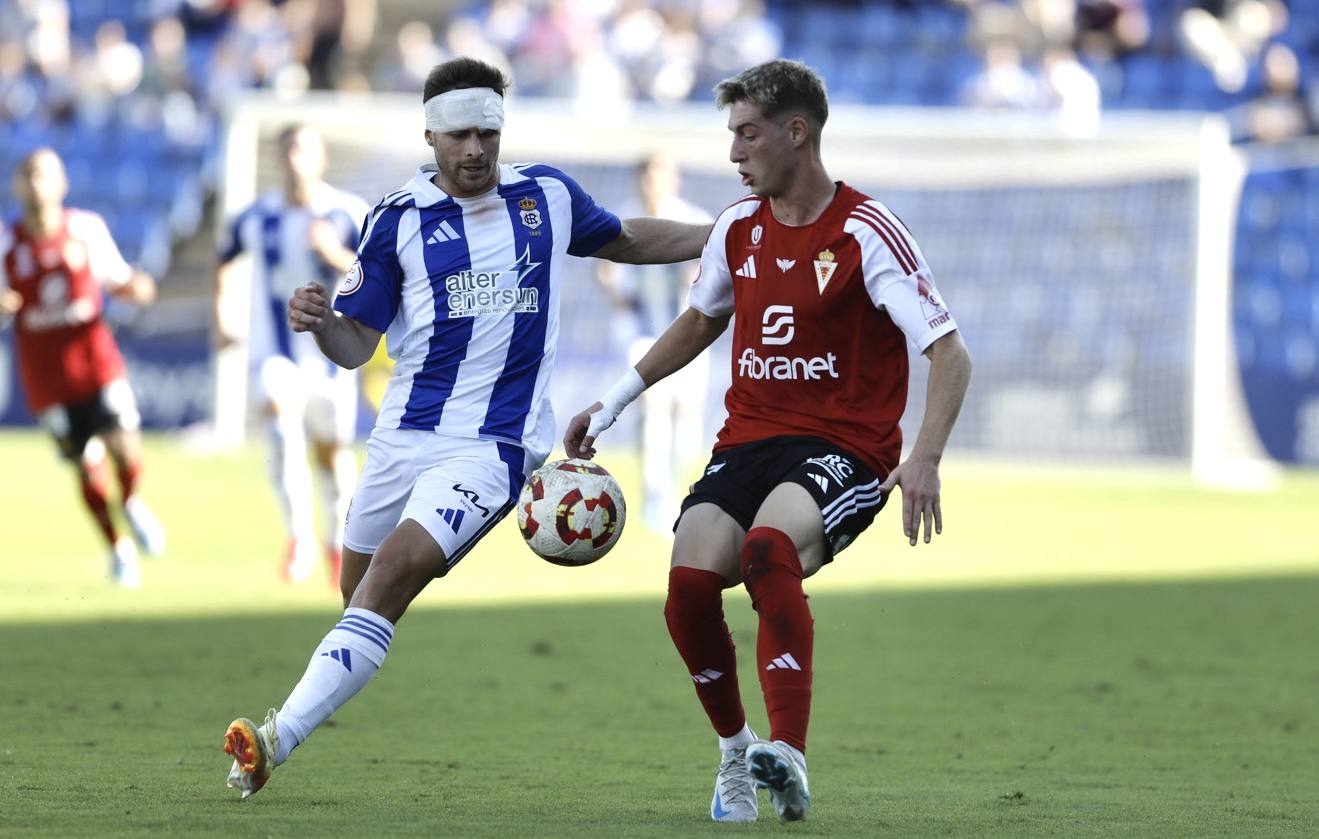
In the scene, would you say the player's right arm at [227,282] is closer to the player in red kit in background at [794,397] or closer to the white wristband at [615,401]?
the white wristband at [615,401]

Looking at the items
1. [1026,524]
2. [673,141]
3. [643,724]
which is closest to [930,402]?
[643,724]

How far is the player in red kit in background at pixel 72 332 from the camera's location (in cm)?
1162

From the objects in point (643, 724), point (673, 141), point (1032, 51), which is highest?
point (1032, 51)

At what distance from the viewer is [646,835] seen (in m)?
5.13

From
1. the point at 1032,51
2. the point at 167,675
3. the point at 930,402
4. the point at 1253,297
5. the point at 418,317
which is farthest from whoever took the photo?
the point at 1032,51

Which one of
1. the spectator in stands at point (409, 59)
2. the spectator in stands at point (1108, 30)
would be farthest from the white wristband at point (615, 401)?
the spectator in stands at point (1108, 30)

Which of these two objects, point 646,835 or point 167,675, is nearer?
point 646,835

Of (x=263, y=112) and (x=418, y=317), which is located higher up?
(x=263, y=112)

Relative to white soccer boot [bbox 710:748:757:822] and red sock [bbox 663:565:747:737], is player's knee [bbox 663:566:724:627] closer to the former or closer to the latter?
red sock [bbox 663:565:747:737]

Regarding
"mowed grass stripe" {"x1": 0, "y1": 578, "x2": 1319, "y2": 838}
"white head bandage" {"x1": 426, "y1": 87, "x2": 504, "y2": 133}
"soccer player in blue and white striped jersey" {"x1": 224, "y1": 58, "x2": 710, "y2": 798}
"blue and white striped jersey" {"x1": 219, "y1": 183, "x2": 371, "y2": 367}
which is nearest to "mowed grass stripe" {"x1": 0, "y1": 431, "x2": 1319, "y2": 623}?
"mowed grass stripe" {"x1": 0, "y1": 578, "x2": 1319, "y2": 838}

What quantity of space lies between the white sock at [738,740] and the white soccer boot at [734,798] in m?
0.17

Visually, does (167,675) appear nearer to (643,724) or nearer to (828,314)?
(643,724)

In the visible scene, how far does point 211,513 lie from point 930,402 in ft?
36.0

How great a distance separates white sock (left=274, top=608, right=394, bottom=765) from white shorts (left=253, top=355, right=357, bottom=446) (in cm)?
589
